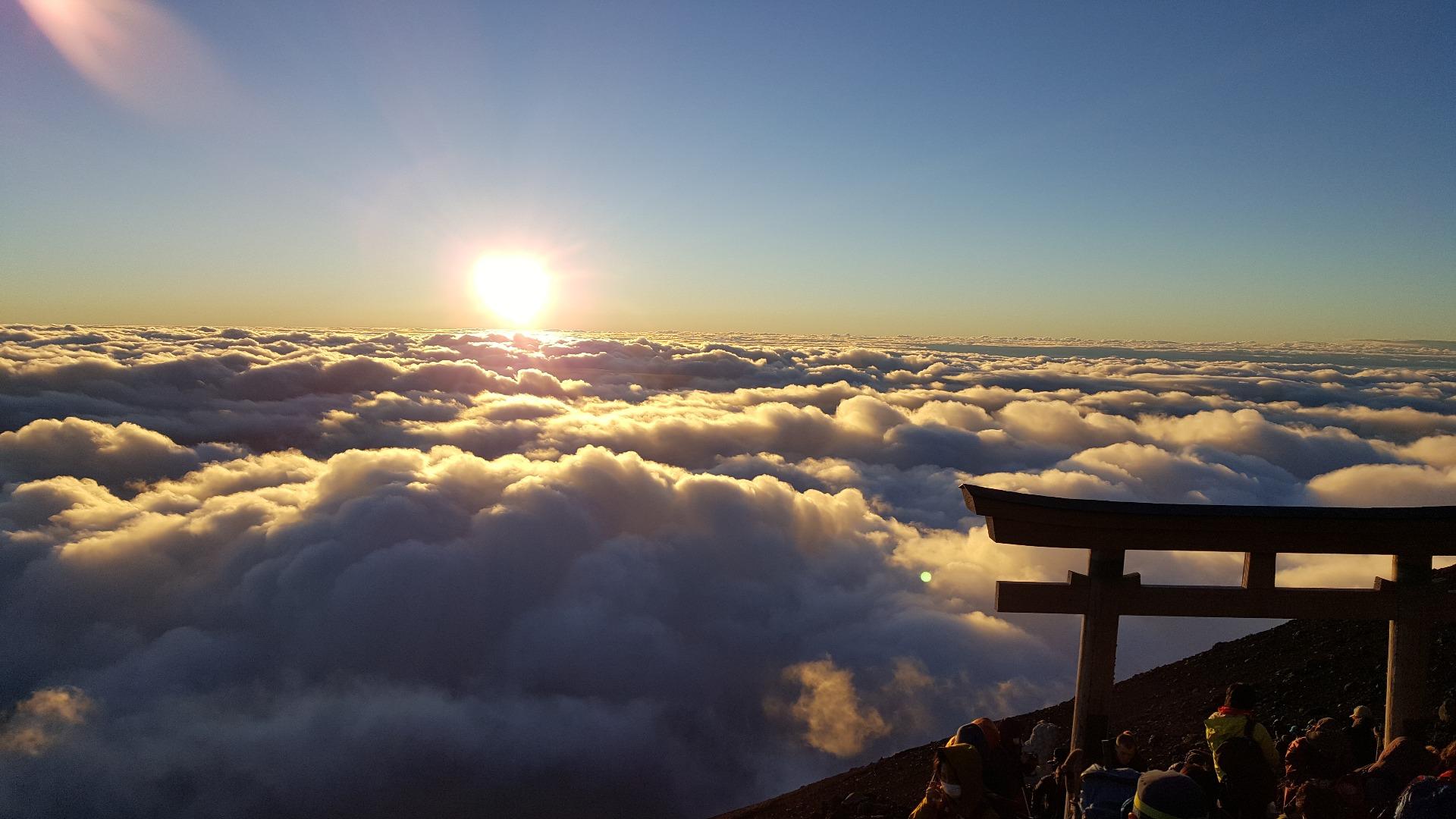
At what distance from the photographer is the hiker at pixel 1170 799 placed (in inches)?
154

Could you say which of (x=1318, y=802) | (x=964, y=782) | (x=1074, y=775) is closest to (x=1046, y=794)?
(x=1074, y=775)

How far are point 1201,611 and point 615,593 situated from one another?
9037 cm

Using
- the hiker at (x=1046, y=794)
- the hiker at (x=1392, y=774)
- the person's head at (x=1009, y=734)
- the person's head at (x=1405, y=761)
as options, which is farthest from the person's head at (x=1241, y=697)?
the hiker at (x=1046, y=794)

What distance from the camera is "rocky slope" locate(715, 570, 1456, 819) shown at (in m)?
12.9

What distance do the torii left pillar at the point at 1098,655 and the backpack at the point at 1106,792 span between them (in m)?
2.36

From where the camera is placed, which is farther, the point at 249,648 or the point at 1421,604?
the point at 249,648

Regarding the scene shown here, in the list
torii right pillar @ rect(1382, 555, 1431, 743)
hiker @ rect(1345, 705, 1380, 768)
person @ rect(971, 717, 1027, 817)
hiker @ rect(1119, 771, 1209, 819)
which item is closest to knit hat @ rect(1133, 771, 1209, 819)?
hiker @ rect(1119, 771, 1209, 819)

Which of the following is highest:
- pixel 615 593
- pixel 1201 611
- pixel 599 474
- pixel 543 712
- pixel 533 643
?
pixel 1201 611

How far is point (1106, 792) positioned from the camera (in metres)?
4.84

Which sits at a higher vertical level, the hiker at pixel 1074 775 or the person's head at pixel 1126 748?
the person's head at pixel 1126 748

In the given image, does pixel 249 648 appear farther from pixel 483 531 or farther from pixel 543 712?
pixel 543 712

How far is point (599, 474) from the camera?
114m

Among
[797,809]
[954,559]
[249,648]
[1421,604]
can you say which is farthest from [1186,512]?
[249,648]

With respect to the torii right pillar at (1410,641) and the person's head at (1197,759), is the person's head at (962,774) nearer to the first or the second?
the person's head at (1197,759)
